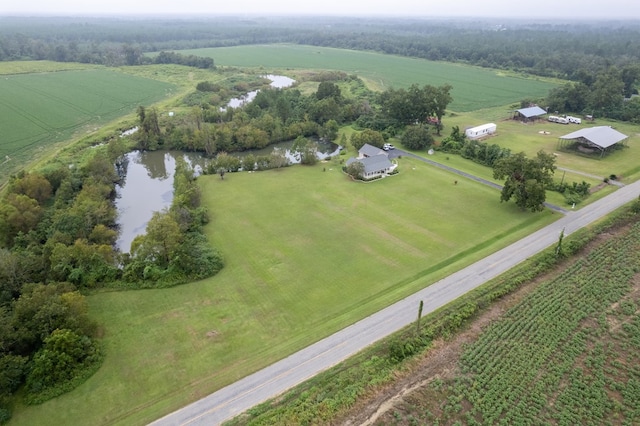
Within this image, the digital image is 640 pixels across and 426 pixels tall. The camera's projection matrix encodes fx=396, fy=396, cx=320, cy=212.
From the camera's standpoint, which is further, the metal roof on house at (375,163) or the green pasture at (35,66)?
the green pasture at (35,66)

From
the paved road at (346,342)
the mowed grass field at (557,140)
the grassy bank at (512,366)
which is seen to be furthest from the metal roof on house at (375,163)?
the grassy bank at (512,366)

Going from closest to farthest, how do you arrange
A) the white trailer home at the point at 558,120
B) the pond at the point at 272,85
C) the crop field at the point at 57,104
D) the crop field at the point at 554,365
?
1. the crop field at the point at 554,365
2. the crop field at the point at 57,104
3. the white trailer home at the point at 558,120
4. the pond at the point at 272,85

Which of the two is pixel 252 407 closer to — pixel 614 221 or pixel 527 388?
pixel 527 388

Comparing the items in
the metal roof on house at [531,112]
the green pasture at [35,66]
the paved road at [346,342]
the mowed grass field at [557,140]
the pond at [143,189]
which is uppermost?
the green pasture at [35,66]

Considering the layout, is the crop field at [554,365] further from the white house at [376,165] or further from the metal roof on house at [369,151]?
the metal roof on house at [369,151]

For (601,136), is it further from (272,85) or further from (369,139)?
(272,85)

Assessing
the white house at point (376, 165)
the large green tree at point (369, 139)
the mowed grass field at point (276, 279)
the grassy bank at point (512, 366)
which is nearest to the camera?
the grassy bank at point (512, 366)

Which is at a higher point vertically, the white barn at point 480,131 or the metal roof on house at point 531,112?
the metal roof on house at point 531,112

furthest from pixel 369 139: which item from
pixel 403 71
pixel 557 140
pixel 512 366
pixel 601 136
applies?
pixel 403 71
